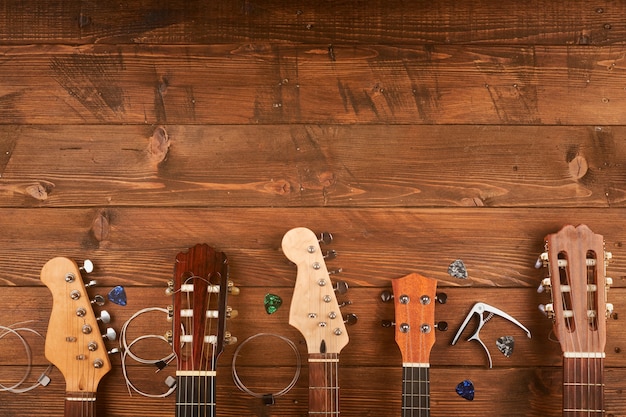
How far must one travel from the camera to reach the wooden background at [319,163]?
176cm

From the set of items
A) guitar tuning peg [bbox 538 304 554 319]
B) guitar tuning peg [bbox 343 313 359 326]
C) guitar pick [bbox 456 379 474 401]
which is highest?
guitar tuning peg [bbox 538 304 554 319]

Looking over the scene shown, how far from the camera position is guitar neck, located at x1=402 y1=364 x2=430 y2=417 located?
1.63m

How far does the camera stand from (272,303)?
1768 mm

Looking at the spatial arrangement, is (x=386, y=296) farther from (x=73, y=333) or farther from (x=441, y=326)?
(x=73, y=333)

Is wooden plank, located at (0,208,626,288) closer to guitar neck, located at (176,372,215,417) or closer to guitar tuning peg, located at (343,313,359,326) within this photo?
guitar tuning peg, located at (343,313,359,326)

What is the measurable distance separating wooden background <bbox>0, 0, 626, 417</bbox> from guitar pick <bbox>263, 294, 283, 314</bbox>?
17 millimetres

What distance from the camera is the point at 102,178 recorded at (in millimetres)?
1797

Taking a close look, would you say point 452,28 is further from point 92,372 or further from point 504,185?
point 92,372

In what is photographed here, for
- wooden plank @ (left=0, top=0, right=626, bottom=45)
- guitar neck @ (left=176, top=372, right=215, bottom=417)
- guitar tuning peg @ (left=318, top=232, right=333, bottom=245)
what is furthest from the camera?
wooden plank @ (left=0, top=0, right=626, bottom=45)

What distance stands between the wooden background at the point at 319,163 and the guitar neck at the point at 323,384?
0.34 ft

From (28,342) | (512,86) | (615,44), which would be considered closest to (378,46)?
(512,86)

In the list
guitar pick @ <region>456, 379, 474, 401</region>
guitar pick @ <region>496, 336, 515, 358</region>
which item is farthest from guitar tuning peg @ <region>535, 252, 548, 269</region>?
guitar pick @ <region>456, 379, 474, 401</region>

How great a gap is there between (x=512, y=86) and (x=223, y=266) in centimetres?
90

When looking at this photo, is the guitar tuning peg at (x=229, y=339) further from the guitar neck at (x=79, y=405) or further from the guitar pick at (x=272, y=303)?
the guitar neck at (x=79, y=405)
